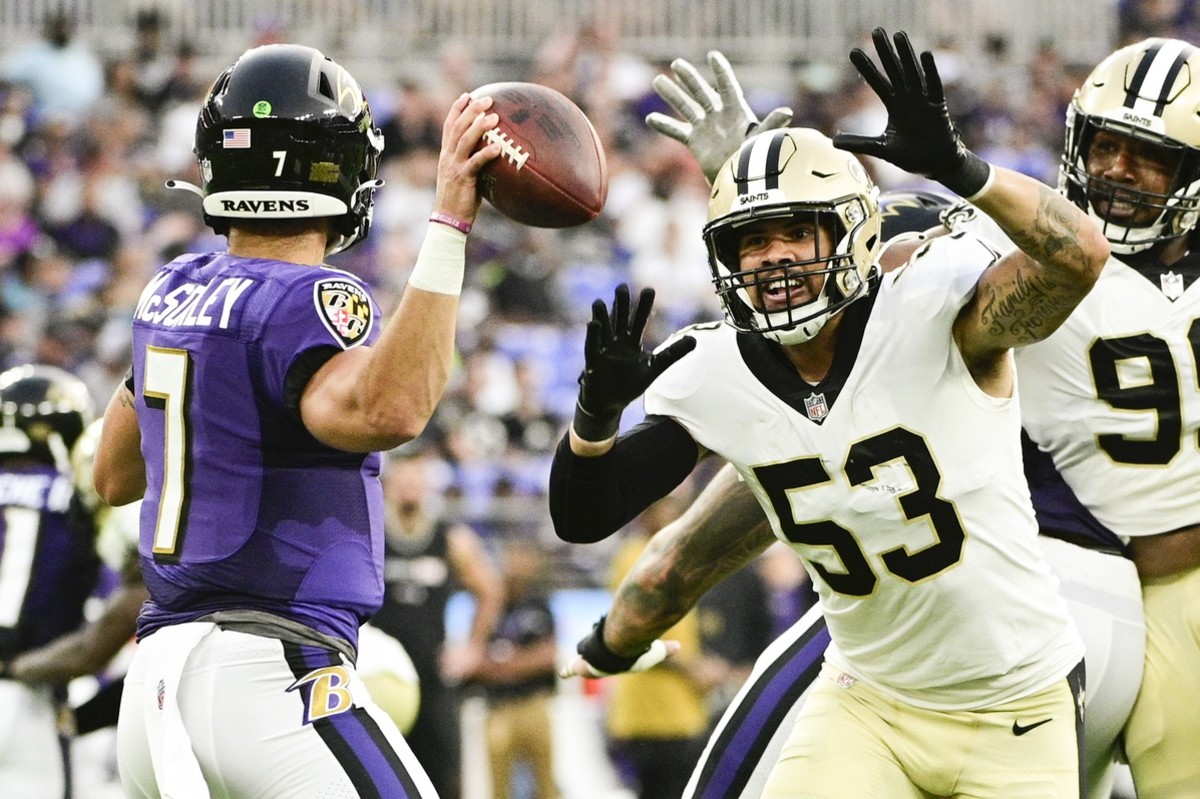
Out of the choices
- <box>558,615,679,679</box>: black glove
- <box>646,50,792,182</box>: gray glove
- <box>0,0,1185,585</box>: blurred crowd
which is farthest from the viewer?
<box>0,0,1185,585</box>: blurred crowd

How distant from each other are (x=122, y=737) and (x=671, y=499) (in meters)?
6.01

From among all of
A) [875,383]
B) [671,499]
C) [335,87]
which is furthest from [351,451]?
[671,499]

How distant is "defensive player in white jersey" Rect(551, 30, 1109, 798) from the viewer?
3516 mm

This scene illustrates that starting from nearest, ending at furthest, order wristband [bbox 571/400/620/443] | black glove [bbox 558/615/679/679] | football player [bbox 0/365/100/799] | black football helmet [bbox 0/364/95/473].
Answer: wristband [bbox 571/400/620/443] < black glove [bbox 558/615/679/679] < football player [bbox 0/365/100/799] < black football helmet [bbox 0/364/95/473]

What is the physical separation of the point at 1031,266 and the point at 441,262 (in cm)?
114

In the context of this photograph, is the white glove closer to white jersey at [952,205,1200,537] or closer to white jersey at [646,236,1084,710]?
white jersey at [646,236,1084,710]

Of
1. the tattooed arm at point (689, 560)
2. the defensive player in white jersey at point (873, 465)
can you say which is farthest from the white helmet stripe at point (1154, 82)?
the tattooed arm at point (689, 560)

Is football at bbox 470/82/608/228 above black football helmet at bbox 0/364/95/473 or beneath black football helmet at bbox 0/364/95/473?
above

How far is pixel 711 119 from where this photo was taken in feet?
15.6

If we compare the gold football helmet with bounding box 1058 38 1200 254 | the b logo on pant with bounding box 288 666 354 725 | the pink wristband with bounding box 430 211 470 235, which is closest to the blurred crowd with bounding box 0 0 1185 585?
the gold football helmet with bounding box 1058 38 1200 254

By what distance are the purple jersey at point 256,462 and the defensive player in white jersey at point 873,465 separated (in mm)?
558

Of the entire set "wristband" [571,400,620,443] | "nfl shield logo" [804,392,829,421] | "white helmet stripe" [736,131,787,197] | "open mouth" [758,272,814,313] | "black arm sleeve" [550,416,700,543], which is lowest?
"black arm sleeve" [550,416,700,543]

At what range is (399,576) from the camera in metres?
7.88

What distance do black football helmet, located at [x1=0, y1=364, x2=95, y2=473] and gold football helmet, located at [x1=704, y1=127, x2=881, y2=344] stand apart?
9.20 ft
